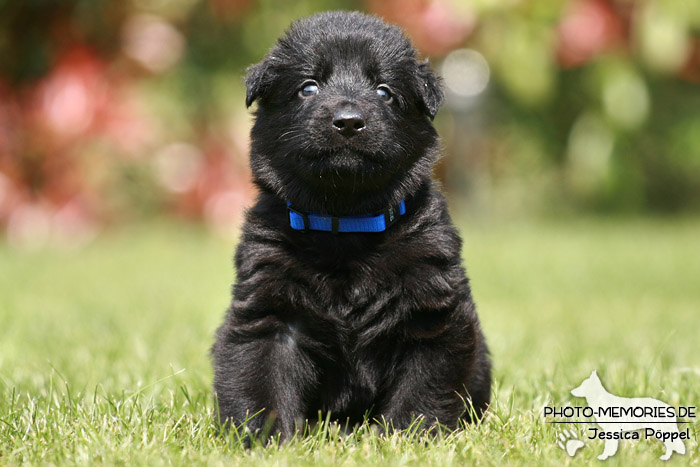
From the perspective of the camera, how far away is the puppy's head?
2455 mm

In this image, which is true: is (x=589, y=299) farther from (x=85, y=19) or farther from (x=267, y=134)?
(x=85, y=19)

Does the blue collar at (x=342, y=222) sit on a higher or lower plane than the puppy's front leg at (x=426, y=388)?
higher

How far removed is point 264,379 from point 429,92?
1.01m

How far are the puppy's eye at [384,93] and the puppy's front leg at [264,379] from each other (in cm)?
75

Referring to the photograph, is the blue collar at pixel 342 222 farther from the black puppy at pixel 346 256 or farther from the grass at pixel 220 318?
the grass at pixel 220 318

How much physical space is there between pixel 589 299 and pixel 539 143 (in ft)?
20.8

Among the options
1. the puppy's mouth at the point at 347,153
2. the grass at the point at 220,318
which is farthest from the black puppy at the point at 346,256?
the grass at the point at 220,318

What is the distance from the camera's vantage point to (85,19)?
9000 millimetres

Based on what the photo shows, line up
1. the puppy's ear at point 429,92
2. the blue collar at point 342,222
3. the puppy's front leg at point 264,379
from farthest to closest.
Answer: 1. the puppy's ear at point 429,92
2. the blue collar at point 342,222
3. the puppy's front leg at point 264,379

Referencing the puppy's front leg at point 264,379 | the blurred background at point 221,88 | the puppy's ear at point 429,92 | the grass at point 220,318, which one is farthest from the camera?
the blurred background at point 221,88

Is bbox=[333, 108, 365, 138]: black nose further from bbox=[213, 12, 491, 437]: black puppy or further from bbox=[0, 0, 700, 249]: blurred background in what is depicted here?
bbox=[0, 0, 700, 249]: blurred background

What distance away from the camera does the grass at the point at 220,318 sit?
→ 2289 mm

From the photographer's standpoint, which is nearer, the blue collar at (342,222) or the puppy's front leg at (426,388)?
the puppy's front leg at (426,388)

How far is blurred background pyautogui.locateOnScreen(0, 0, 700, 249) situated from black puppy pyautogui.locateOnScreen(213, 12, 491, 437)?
5.88m
